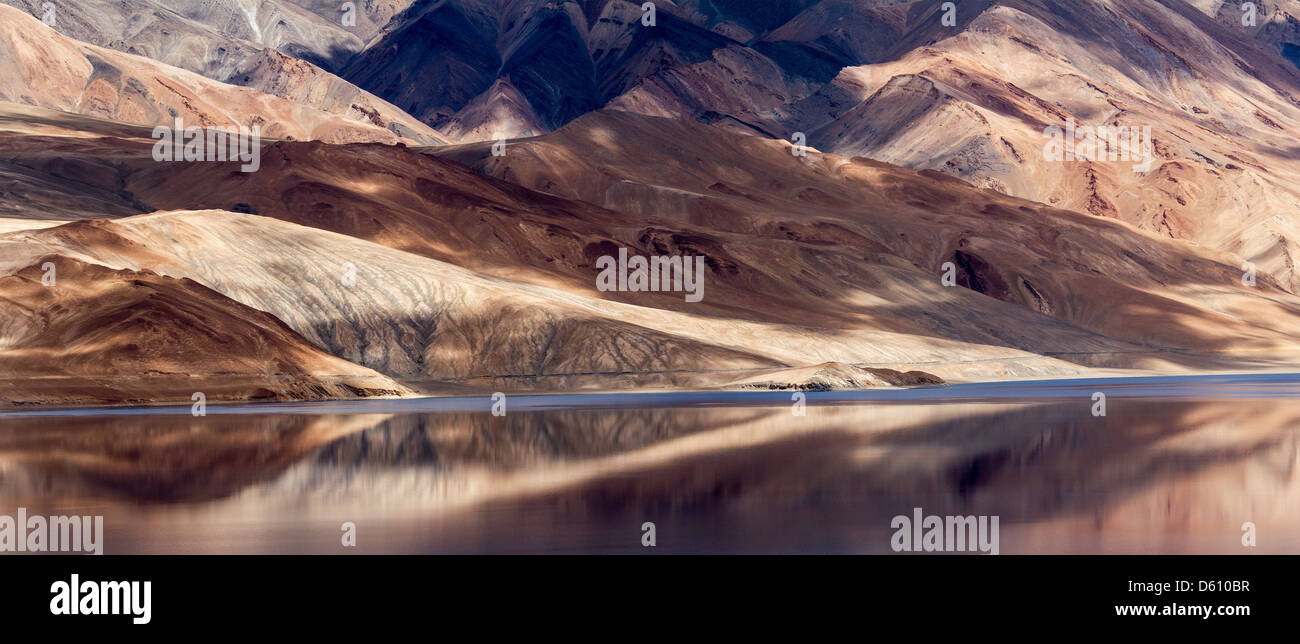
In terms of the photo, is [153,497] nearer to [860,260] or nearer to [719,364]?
[719,364]

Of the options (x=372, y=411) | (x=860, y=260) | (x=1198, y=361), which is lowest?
(x=372, y=411)

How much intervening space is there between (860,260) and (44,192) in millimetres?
73857

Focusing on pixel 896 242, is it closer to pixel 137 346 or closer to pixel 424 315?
pixel 424 315

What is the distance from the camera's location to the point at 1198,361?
141 metres

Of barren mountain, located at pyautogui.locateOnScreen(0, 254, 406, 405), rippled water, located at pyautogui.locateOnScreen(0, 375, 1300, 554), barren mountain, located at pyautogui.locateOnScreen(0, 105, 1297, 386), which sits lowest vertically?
rippled water, located at pyautogui.locateOnScreen(0, 375, 1300, 554)

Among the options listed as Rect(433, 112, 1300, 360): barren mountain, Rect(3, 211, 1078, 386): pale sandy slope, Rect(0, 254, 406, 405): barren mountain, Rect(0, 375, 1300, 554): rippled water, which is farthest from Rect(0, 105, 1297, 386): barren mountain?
Rect(0, 375, 1300, 554): rippled water

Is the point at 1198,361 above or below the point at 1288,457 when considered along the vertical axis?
above

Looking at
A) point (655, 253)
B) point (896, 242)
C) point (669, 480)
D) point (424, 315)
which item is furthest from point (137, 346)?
point (896, 242)

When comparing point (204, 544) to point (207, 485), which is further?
point (207, 485)

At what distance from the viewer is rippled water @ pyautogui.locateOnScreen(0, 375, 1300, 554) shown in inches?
867

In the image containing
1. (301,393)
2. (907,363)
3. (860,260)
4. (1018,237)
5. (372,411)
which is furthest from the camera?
(1018,237)

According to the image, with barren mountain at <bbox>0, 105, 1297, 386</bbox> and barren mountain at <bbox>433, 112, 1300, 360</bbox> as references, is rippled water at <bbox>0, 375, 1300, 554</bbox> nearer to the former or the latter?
barren mountain at <bbox>0, 105, 1297, 386</bbox>

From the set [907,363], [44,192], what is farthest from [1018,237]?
[44,192]
